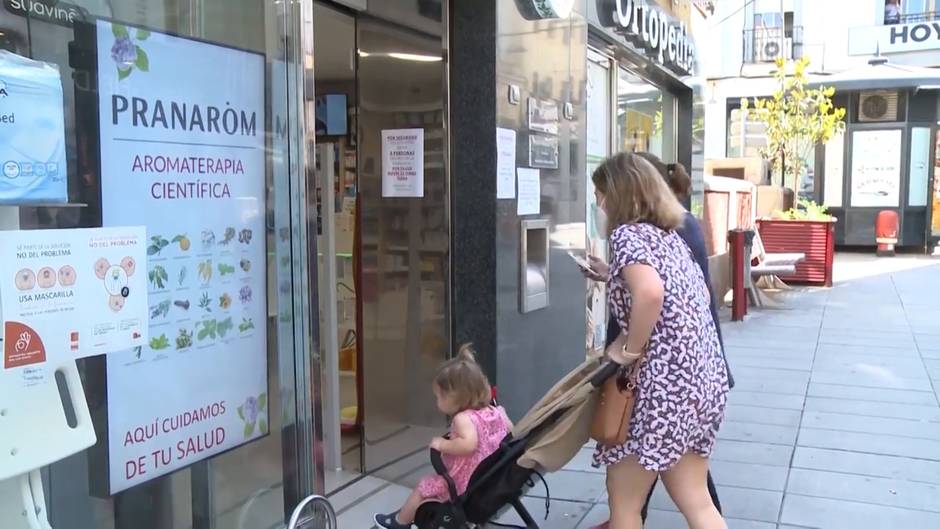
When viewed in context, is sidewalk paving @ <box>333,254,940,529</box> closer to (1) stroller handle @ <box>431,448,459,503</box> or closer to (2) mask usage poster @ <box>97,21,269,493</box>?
(1) stroller handle @ <box>431,448,459,503</box>

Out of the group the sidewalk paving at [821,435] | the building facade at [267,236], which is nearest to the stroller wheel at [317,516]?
the building facade at [267,236]

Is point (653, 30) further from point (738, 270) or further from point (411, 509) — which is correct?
point (411, 509)

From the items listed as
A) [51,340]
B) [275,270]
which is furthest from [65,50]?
[275,270]

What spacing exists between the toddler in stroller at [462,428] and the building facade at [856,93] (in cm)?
1526

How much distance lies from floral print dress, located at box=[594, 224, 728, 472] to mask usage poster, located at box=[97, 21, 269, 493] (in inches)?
55.3

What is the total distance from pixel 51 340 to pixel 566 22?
13.8 ft

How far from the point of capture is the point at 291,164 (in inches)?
132

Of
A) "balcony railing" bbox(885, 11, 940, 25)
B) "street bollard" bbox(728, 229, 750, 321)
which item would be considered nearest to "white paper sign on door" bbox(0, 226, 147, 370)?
"street bollard" bbox(728, 229, 750, 321)

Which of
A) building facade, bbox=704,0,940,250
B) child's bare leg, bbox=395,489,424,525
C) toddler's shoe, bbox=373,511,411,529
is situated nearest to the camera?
child's bare leg, bbox=395,489,424,525

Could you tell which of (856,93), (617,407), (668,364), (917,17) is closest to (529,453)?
(617,407)

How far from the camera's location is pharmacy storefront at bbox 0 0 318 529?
2338mm

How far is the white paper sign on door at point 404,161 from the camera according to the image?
482 centimetres

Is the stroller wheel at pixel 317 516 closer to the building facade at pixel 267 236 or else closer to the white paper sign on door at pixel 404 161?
the building facade at pixel 267 236

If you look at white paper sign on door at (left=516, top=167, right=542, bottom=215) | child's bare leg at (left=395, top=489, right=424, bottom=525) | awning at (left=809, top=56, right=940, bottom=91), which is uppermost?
awning at (left=809, top=56, right=940, bottom=91)
